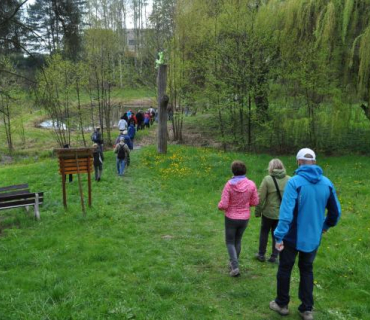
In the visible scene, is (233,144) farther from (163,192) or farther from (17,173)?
(17,173)

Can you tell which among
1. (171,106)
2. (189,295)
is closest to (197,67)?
(171,106)

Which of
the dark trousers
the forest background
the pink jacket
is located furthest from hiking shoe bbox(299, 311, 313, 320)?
the dark trousers

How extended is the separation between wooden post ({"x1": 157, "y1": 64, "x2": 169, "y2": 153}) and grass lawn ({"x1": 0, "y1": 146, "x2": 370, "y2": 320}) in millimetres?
6010

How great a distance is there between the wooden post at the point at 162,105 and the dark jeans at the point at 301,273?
13718mm

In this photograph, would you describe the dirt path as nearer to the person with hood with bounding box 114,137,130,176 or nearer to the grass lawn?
the person with hood with bounding box 114,137,130,176

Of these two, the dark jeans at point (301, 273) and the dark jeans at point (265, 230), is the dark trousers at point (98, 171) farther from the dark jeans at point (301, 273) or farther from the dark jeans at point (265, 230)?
the dark jeans at point (301, 273)

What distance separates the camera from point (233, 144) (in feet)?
68.3

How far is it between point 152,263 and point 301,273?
2823mm

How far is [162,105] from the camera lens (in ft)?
58.5

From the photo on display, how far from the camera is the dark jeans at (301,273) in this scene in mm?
4473

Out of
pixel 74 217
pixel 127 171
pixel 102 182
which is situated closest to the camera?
pixel 74 217

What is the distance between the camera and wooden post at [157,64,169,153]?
17625mm

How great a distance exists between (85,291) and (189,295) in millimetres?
1459

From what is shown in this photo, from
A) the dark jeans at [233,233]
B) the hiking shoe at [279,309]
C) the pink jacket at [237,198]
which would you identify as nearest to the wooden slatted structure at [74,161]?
the dark jeans at [233,233]
